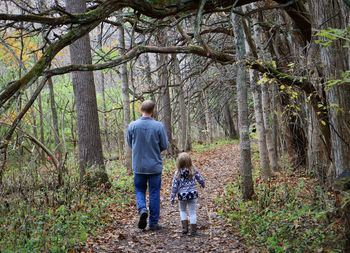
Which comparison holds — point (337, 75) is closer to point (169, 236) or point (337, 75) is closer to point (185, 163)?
point (185, 163)

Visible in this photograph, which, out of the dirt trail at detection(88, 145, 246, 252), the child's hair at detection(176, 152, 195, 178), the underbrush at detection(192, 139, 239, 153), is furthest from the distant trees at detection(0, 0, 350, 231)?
the underbrush at detection(192, 139, 239, 153)

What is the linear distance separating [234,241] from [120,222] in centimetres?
242

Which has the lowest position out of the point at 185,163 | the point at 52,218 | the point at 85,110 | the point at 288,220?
the point at 288,220

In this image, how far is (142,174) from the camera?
7.09 meters

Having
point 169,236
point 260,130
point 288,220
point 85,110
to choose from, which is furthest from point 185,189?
point 85,110

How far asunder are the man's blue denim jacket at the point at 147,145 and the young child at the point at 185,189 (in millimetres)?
416

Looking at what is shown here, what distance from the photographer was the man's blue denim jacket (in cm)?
705

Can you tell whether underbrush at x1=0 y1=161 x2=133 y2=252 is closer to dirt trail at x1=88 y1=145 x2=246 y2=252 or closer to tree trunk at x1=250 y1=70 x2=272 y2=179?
dirt trail at x1=88 y1=145 x2=246 y2=252

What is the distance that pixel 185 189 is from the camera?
692 cm

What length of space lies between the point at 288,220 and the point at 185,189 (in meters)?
1.70

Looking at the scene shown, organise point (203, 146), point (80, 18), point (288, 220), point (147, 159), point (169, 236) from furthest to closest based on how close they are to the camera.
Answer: point (203, 146), point (147, 159), point (169, 236), point (288, 220), point (80, 18)

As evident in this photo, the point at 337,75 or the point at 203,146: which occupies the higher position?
the point at 337,75

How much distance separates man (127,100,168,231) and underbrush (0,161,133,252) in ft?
3.14

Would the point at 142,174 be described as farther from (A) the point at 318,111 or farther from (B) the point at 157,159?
(A) the point at 318,111
